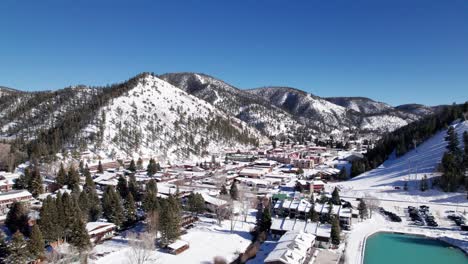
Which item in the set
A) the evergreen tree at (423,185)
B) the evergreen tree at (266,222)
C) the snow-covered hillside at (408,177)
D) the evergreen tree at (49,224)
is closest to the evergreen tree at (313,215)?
the evergreen tree at (266,222)

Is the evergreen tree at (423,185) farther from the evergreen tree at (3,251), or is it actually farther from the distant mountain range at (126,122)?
the distant mountain range at (126,122)

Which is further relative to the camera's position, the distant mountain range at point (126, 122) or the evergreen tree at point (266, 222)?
the distant mountain range at point (126, 122)

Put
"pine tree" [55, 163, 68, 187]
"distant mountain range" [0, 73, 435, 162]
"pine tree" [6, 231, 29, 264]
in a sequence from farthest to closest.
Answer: "distant mountain range" [0, 73, 435, 162] < "pine tree" [55, 163, 68, 187] < "pine tree" [6, 231, 29, 264]

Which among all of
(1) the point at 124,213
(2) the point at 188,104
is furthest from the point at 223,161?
(1) the point at 124,213

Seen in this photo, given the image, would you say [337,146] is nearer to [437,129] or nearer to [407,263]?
[437,129]

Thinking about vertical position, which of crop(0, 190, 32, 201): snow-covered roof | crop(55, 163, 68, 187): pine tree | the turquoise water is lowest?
the turquoise water

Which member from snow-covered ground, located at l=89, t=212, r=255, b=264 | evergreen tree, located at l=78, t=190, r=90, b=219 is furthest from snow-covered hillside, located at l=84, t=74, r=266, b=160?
snow-covered ground, located at l=89, t=212, r=255, b=264

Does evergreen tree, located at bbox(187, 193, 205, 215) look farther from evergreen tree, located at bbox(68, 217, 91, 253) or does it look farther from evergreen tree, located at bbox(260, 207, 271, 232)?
evergreen tree, located at bbox(68, 217, 91, 253)

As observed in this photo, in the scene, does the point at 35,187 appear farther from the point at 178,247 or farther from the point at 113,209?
the point at 178,247
